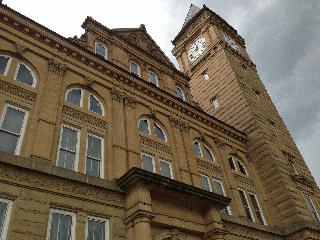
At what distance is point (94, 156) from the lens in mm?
15664

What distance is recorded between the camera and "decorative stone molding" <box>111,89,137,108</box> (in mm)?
19203

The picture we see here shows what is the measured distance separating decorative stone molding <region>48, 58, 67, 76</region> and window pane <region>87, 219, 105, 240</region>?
8.19 m

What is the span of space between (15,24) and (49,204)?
10148 millimetres

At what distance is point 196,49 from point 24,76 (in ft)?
82.6

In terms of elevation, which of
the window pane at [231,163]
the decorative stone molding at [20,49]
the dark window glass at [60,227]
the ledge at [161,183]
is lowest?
the dark window glass at [60,227]

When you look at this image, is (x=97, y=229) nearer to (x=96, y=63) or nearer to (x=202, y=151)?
(x=96, y=63)

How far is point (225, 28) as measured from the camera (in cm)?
3884

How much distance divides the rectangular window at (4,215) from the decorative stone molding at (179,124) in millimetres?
12206

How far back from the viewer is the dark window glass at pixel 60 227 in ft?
38.3

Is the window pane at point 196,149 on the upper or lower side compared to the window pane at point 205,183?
upper

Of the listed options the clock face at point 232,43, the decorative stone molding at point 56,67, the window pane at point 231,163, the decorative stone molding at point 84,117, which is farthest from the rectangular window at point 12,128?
the clock face at point 232,43

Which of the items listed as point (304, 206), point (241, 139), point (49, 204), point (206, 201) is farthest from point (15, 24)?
point (304, 206)

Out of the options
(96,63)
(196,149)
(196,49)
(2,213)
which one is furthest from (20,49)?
(196,49)

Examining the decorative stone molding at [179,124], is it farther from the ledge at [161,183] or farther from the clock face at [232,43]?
the clock face at [232,43]
